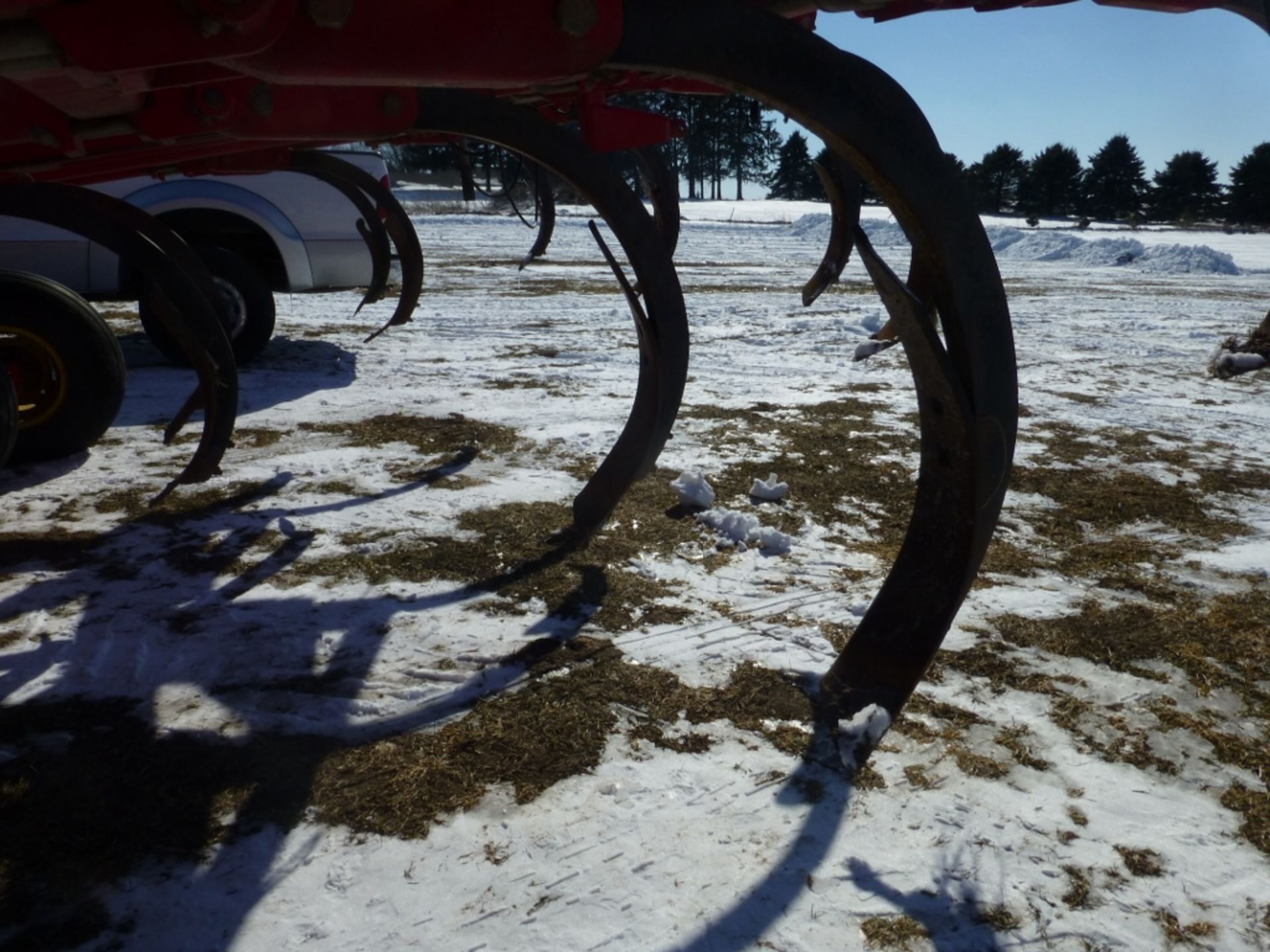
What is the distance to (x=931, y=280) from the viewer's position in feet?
7.21

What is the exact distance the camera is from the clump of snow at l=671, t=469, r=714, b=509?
404 centimetres

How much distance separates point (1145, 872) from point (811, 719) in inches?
31.4

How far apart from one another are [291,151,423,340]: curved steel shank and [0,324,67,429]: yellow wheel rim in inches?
56.7

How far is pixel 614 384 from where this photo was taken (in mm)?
6312

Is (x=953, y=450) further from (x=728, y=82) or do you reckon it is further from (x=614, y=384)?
(x=614, y=384)

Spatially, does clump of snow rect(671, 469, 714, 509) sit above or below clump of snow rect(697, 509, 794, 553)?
above

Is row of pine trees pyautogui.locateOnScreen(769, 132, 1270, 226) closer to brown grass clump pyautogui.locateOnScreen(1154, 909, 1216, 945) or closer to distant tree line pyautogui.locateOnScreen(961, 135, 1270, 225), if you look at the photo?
distant tree line pyautogui.locateOnScreen(961, 135, 1270, 225)

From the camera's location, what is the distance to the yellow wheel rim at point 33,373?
4453 mm

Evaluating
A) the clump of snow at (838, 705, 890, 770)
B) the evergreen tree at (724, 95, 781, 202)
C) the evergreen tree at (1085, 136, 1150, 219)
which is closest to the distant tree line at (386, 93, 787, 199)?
the evergreen tree at (724, 95, 781, 202)

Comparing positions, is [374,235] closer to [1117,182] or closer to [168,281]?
[168,281]

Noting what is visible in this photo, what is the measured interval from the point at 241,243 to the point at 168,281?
4350mm

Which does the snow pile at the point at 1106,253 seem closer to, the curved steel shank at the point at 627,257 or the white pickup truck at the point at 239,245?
the white pickup truck at the point at 239,245

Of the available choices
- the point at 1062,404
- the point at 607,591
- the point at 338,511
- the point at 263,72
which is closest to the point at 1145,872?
the point at 607,591

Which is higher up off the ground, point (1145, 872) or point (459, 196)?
point (459, 196)
